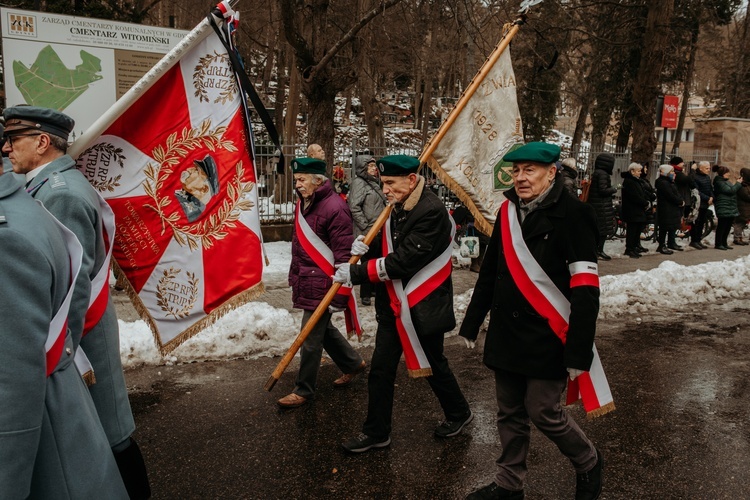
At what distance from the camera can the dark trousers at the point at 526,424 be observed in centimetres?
334

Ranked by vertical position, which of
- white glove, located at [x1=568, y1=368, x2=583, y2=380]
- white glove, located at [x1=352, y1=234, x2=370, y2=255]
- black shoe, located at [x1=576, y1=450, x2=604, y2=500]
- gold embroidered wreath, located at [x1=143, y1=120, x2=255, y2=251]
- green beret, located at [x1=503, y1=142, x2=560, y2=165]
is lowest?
black shoe, located at [x1=576, y1=450, x2=604, y2=500]

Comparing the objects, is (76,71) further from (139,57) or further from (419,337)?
(419,337)

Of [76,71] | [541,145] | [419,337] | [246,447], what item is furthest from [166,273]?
[76,71]

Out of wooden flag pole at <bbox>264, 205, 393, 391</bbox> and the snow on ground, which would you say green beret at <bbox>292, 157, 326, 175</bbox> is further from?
the snow on ground

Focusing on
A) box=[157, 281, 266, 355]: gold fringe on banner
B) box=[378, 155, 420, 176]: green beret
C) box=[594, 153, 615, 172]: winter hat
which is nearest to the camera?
box=[157, 281, 266, 355]: gold fringe on banner

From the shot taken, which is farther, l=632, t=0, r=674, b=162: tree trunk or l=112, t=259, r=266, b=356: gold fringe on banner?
l=632, t=0, r=674, b=162: tree trunk

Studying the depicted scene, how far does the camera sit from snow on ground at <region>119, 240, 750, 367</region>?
20.1 ft

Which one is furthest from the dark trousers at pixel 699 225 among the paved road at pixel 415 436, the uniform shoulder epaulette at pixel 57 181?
the uniform shoulder epaulette at pixel 57 181

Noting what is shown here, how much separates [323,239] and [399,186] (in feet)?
3.49

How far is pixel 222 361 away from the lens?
604cm

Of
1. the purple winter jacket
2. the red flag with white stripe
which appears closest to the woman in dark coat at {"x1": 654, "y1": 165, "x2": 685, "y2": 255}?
the purple winter jacket

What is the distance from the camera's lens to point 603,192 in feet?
37.5

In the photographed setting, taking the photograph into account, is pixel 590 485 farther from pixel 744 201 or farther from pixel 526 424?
pixel 744 201

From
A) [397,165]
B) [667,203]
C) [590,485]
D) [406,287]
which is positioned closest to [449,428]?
[406,287]
